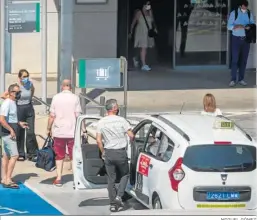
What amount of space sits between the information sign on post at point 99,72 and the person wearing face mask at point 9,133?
2.74 metres

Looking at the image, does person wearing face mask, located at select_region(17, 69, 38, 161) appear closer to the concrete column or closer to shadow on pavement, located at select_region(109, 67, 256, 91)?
the concrete column

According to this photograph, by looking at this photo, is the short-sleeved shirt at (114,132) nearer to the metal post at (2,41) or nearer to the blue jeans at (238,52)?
the metal post at (2,41)

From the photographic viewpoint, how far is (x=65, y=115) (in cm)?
1210

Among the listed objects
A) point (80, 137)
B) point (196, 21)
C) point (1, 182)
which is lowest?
point (1, 182)

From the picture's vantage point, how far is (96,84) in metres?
14.8

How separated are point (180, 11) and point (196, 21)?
0.50 meters

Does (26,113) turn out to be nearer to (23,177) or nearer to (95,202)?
(23,177)

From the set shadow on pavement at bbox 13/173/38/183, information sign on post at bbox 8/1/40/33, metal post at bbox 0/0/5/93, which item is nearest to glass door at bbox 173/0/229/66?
information sign on post at bbox 8/1/40/33

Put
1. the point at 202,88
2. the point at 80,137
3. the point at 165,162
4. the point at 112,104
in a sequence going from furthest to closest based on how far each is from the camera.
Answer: the point at 202,88 → the point at 80,137 → the point at 112,104 → the point at 165,162

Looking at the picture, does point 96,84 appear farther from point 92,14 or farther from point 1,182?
point 92,14

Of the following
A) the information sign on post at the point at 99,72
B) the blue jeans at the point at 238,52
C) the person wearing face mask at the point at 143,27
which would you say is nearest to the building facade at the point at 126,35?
the person wearing face mask at the point at 143,27

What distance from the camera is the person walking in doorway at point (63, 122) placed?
39.7 ft

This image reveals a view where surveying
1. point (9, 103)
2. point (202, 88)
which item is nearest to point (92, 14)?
point (202, 88)

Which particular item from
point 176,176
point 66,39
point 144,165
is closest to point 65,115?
point 144,165
